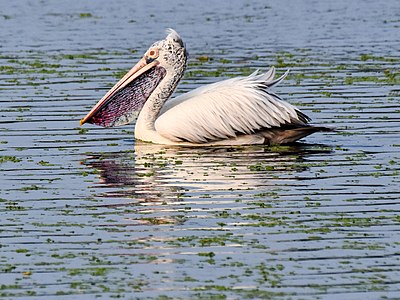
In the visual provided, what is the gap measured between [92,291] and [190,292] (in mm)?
526

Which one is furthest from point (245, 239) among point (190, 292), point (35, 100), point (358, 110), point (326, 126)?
point (35, 100)

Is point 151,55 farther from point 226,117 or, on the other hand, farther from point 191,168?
point 191,168

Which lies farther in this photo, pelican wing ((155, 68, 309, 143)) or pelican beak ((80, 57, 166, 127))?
pelican beak ((80, 57, 166, 127))

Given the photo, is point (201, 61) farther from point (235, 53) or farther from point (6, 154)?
point (6, 154)

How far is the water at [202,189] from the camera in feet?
24.2

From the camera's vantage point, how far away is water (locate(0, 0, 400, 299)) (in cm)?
737

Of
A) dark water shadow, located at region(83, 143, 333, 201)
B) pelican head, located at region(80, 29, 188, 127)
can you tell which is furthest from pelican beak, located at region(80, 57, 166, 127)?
dark water shadow, located at region(83, 143, 333, 201)

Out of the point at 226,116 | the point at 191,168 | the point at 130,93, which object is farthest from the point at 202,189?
the point at 130,93

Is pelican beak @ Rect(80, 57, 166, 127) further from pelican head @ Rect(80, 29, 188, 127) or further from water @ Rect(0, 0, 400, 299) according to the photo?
water @ Rect(0, 0, 400, 299)

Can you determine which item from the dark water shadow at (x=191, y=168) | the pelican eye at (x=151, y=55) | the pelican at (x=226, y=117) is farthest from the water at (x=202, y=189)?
the pelican eye at (x=151, y=55)

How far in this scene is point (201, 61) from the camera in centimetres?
1723

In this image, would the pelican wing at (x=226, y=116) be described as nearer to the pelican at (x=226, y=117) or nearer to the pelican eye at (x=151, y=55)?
the pelican at (x=226, y=117)

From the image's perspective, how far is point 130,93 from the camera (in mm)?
12977

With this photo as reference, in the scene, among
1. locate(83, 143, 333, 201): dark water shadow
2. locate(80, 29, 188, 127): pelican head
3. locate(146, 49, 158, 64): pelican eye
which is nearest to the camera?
locate(83, 143, 333, 201): dark water shadow
